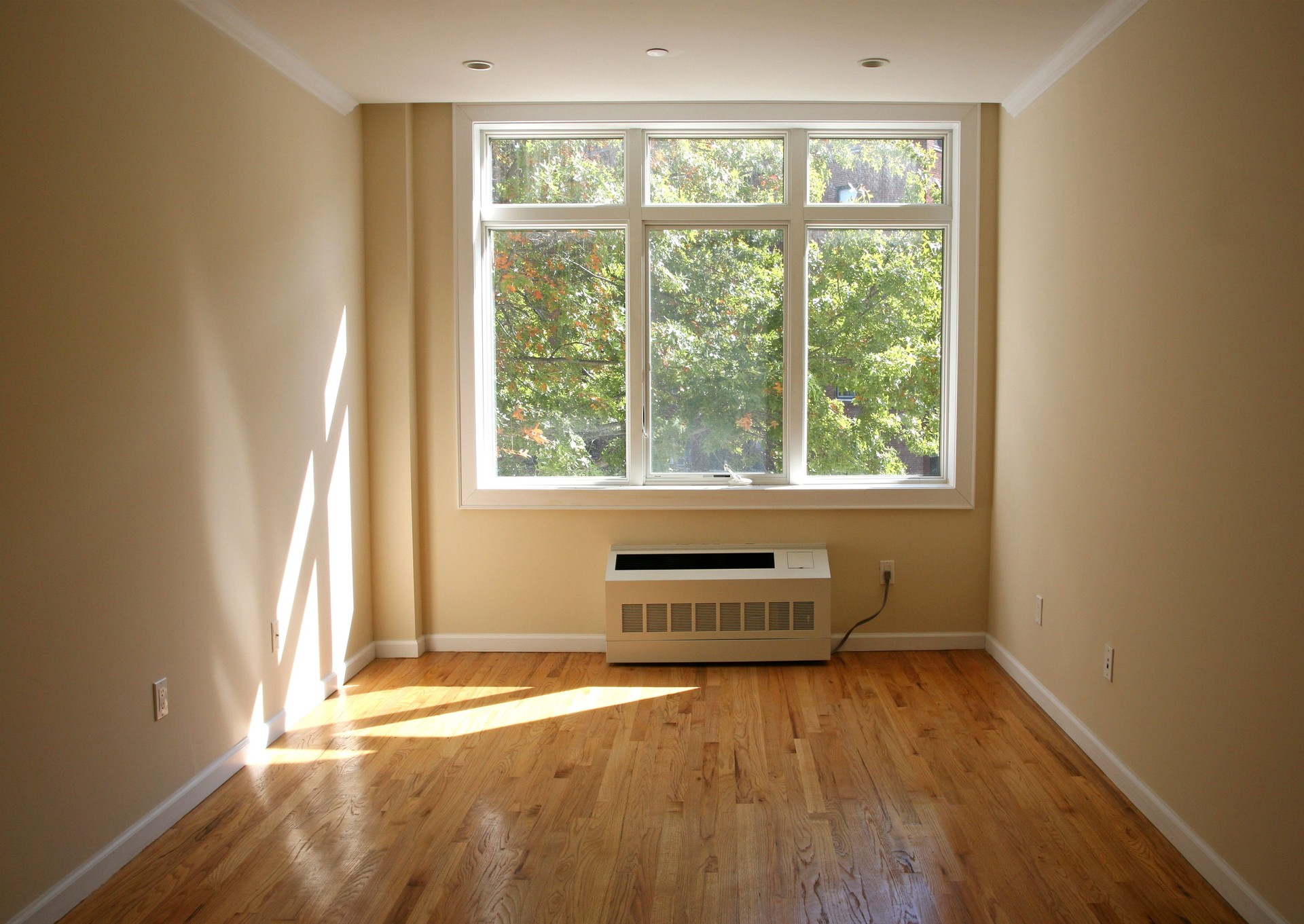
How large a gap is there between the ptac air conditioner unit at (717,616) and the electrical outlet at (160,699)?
1.90 metres

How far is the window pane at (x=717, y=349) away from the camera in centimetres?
429

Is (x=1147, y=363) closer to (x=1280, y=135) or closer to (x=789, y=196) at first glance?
(x=1280, y=135)

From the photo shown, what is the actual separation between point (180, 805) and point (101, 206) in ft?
5.54

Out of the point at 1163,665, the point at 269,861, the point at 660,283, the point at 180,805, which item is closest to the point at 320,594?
the point at 180,805

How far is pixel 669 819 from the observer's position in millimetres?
2672

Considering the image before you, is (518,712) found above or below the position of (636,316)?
below

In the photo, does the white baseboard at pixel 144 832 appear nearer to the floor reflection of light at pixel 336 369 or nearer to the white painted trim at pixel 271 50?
the floor reflection of light at pixel 336 369

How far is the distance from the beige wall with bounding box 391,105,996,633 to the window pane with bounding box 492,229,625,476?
269mm

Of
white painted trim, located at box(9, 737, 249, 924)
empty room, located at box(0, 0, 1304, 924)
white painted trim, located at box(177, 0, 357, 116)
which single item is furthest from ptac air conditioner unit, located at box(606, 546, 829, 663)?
white painted trim, located at box(177, 0, 357, 116)

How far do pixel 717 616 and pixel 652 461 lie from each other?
0.80 m

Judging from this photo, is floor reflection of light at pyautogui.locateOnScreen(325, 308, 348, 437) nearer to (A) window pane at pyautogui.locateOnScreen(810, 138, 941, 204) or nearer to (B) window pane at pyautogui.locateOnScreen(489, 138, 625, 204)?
(B) window pane at pyautogui.locateOnScreen(489, 138, 625, 204)

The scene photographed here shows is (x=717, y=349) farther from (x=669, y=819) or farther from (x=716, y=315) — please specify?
(x=669, y=819)

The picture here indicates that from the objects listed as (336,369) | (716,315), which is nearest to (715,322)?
(716,315)

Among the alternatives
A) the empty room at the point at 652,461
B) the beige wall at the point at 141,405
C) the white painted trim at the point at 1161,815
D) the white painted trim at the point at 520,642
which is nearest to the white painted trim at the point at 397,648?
the empty room at the point at 652,461
